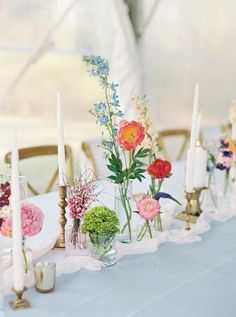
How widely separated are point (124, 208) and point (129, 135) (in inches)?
9.5

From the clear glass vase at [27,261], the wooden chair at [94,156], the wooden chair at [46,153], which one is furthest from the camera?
the wooden chair at [94,156]

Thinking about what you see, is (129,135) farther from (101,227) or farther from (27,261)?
(27,261)

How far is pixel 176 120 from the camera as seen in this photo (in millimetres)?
4727

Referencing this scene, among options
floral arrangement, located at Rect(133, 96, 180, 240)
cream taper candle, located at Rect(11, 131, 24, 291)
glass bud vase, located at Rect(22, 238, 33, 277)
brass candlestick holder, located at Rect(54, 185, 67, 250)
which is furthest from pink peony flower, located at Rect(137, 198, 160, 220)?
cream taper candle, located at Rect(11, 131, 24, 291)

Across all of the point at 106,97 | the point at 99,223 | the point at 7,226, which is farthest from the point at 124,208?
the point at 7,226

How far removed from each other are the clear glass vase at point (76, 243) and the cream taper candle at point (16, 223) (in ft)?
1.02

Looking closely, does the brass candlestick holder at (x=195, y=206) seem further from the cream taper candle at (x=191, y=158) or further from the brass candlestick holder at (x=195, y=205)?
the cream taper candle at (x=191, y=158)

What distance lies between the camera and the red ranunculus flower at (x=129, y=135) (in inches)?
53.6

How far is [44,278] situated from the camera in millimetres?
1189

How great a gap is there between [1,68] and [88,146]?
4.28 ft

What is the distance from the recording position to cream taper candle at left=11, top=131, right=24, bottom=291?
3.30 ft

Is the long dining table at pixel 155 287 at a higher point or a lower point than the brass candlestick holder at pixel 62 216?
lower

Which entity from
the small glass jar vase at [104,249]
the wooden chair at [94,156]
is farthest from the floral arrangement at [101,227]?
the wooden chair at [94,156]

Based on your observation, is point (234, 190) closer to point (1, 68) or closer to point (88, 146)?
point (88, 146)
